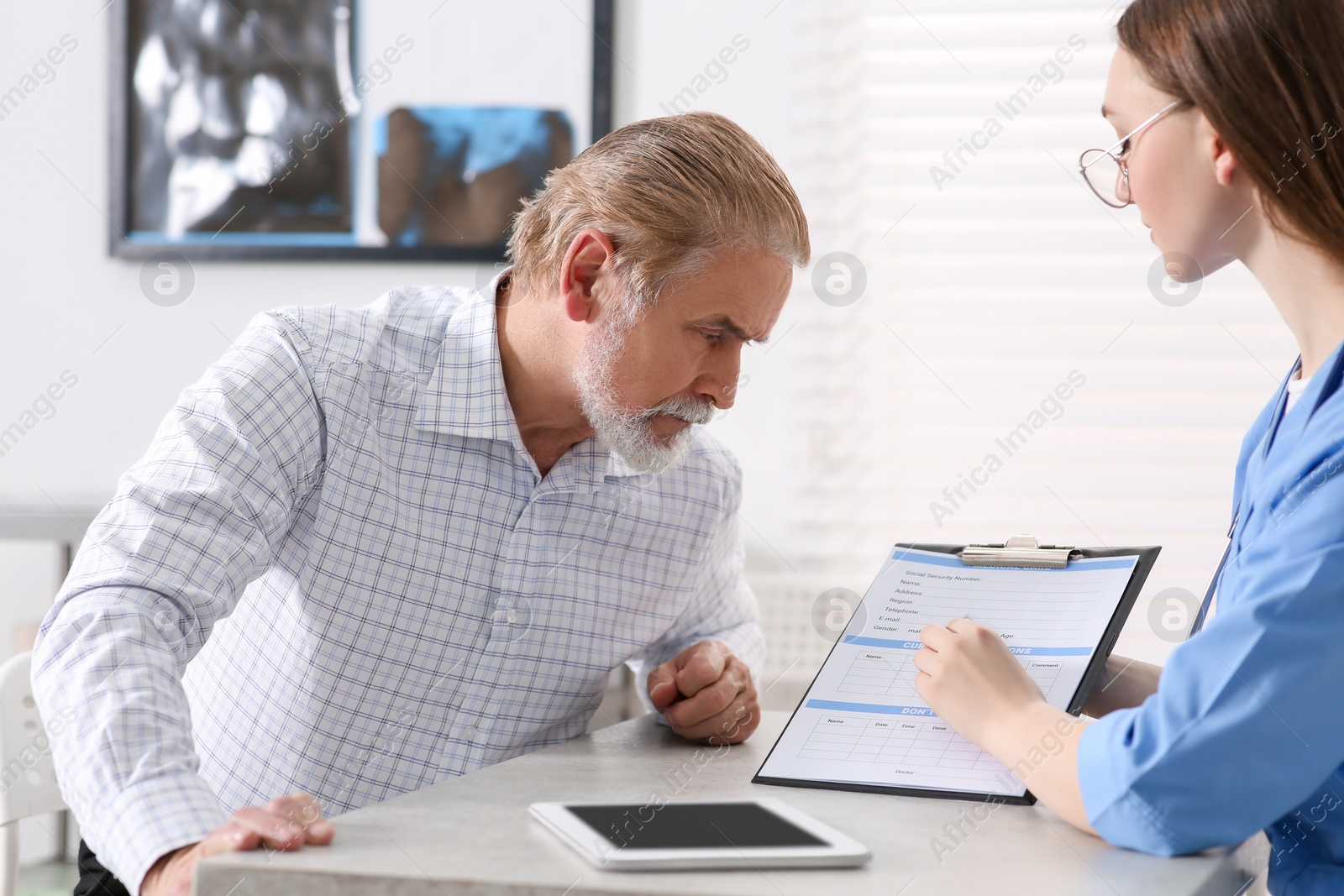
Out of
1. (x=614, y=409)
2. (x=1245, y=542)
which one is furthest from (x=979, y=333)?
(x=1245, y=542)

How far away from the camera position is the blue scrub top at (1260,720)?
27.9 inches

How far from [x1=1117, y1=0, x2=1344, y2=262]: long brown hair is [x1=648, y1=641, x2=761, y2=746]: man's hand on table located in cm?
63

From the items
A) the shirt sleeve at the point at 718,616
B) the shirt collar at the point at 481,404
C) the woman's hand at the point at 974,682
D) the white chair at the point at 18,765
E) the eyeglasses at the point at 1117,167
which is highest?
the eyeglasses at the point at 1117,167

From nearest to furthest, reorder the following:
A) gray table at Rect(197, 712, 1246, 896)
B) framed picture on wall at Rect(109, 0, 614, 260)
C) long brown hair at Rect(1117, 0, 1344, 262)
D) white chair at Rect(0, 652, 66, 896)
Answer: gray table at Rect(197, 712, 1246, 896) < long brown hair at Rect(1117, 0, 1344, 262) < white chair at Rect(0, 652, 66, 896) < framed picture on wall at Rect(109, 0, 614, 260)

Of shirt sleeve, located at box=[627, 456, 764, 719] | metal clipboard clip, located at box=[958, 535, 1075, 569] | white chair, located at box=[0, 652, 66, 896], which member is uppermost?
metal clipboard clip, located at box=[958, 535, 1075, 569]

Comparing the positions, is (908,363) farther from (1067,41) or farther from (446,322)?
(446,322)

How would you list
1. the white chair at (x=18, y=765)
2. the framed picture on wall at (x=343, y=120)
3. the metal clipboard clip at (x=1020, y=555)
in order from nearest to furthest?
the metal clipboard clip at (x=1020, y=555) → the white chair at (x=18, y=765) → the framed picture on wall at (x=343, y=120)

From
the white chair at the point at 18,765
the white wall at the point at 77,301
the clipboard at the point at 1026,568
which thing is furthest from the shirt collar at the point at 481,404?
the white wall at the point at 77,301

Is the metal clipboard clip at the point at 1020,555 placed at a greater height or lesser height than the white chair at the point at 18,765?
greater

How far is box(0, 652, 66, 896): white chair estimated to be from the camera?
4.41 ft

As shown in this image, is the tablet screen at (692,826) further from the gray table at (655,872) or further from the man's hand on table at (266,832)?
the man's hand on table at (266,832)

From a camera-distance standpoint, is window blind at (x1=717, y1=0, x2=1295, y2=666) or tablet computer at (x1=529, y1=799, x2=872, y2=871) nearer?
tablet computer at (x1=529, y1=799, x2=872, y2=871)

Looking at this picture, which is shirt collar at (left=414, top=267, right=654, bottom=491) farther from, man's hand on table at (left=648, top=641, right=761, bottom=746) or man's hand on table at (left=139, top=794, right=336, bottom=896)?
man's hand on table at (left=139, top=794, right=336, bottom=896)

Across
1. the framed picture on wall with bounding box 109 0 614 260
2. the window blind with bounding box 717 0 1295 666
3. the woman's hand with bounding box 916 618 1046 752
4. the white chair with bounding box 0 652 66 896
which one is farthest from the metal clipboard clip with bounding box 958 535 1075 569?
the framed picture on wall with bounding box 109 0 614 260
